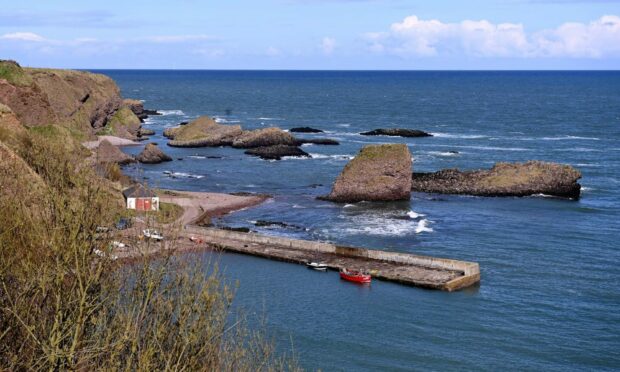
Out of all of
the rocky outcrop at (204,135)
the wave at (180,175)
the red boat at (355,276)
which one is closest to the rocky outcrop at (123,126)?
the rocky outcrop at (204,135)

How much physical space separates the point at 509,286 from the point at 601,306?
659 centimetres

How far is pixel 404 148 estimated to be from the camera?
84438mm

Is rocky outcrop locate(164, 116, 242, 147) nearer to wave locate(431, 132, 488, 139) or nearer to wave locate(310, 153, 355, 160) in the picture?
wave locate(310, 153, 355, 160)

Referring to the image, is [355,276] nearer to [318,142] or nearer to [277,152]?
[277,152]

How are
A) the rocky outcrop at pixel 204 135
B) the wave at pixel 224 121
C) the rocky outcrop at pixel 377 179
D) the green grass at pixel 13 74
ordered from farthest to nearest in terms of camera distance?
the wave at pixel 224 121, the rocky outcrop at pixel 204 135, the green grass at pixel 13 74, the rocky outcrop at pixel 377 179

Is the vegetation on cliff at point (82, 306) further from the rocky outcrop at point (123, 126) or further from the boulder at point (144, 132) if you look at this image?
the boulder at point (144, 132)

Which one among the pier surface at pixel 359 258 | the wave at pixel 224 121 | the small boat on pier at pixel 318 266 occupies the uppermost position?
the wave at pixel 224 121

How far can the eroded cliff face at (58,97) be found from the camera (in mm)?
86375

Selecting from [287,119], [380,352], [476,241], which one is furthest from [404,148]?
[287,119]

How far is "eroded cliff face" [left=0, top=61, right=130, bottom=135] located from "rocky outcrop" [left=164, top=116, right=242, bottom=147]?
15.3m

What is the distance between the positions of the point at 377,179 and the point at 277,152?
41130 mm

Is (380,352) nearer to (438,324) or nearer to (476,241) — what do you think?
(438,324)

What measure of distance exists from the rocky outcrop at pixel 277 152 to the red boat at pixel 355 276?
215 ft

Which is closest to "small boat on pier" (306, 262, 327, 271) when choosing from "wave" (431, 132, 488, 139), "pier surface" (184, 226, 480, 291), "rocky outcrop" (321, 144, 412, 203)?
"pier surface" (184, 226, 480, 291)
